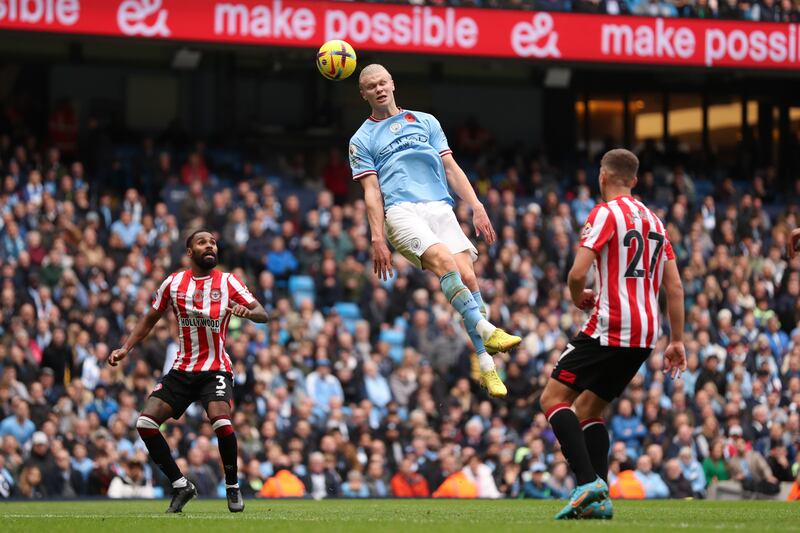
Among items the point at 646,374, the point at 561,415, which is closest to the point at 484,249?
the point at 646,374

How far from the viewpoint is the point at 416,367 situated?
20.8 meters

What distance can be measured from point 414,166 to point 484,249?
1200 centimetres

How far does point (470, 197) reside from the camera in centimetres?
1159

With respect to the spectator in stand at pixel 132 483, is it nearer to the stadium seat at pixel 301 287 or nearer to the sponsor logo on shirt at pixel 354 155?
the stadium seat at pixel 301 287

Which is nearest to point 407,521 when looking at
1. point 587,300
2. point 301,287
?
point 587,300

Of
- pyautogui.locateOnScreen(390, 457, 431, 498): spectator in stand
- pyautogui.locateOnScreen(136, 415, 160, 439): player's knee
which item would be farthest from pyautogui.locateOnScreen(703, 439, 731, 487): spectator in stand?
pyautogui.locateOnScreen(136, 415, 160, 439): player's knee

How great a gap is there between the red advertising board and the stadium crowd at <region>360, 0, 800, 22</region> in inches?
5.3

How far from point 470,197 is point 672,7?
1735 cm

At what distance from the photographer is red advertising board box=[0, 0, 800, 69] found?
24484mm

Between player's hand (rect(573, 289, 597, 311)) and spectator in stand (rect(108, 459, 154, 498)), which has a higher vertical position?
player's hand (rect(573, 289, 597, 311))

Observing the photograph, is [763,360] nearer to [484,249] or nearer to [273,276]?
[484,249]

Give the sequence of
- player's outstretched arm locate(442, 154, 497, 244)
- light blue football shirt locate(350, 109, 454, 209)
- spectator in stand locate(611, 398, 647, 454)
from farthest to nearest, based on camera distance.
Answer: spectator in stand locate(611, 398, 647, 454) → light blue football shirt locate(350, 109, 454, 209) → player's outstretched arm locate(442, 154, 497, 244)

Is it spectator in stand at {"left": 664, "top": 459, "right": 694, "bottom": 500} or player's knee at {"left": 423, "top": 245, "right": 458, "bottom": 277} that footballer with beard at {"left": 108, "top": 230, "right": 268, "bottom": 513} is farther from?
spectator in stand at {"left": 664, "top": 459, "right": 694, "bottom": 500}

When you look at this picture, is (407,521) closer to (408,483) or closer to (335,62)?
(335,62)
